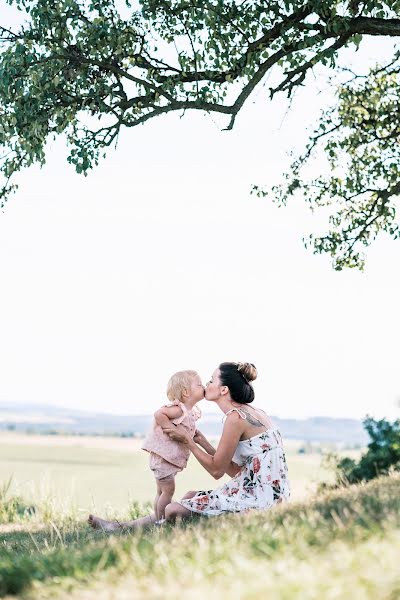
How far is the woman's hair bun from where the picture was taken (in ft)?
28.8

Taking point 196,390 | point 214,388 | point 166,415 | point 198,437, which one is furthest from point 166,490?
point 214,388

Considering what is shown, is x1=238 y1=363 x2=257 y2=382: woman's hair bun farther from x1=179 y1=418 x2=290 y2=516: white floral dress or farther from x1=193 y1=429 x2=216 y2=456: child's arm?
x1=193 y1=429 x2=216 y2=456: child's arm

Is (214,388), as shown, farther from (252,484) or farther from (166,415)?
(252,484)

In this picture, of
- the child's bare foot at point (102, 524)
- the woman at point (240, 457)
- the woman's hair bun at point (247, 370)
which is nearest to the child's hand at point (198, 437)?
the woman at point (240, 457)

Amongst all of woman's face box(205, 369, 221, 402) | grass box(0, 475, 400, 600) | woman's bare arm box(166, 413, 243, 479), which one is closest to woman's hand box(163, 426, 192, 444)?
woman's face box(205, 369, 221, 402)

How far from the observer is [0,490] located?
1498cm

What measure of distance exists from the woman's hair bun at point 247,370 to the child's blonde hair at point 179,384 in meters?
Answer: 0.82

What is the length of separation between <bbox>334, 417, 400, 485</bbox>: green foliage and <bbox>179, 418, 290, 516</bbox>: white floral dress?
635cm

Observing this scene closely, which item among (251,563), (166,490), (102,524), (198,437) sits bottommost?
(102,524)

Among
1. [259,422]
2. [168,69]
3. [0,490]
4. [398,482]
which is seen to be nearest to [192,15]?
[168,69]

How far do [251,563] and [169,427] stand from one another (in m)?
4.95

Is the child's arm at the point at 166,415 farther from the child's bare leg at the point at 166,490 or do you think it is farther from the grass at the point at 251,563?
the grass at the point at 251,563

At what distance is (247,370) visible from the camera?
346 inches

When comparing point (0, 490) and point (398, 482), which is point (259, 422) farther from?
point (0, 490)
